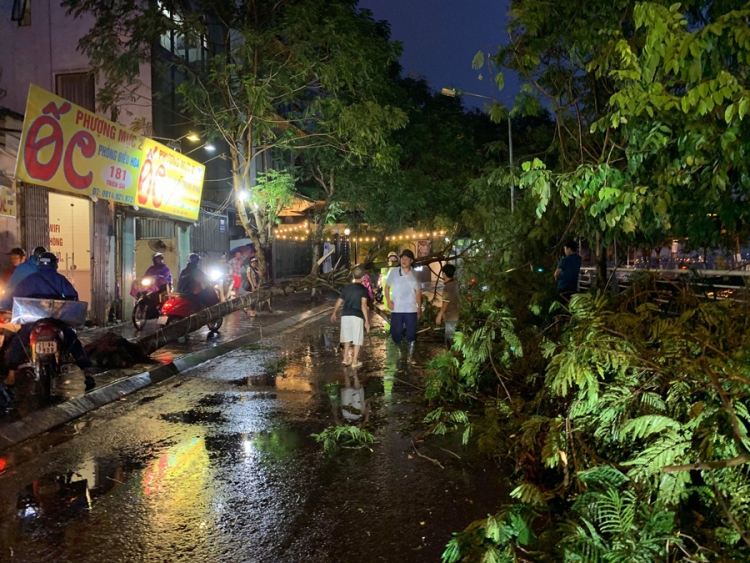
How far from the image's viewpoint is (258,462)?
5.34 metres

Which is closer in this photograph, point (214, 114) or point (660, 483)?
point (660, 483)

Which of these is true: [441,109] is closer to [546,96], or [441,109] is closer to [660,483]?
[546,96]

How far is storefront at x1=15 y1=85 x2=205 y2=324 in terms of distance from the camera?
923 centimetres

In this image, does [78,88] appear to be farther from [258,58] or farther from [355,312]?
[355,312]

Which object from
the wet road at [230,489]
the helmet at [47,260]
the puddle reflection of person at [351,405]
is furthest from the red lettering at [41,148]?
the puddle reflection of person at [351,405]

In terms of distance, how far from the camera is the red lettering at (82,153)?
970 centimetres

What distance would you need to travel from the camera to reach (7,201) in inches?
429

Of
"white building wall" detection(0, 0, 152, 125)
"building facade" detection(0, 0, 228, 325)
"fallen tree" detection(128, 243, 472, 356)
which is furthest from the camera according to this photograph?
"white building wall" detection(0, 0, 152, 125)

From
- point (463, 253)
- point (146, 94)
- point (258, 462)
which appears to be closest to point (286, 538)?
point (258, 462)

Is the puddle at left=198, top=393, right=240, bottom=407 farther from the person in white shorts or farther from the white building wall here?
the white building wall

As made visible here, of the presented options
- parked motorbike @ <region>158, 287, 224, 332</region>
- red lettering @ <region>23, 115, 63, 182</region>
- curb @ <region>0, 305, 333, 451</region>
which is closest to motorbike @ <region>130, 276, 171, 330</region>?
parked motorbike @ <region>158, 287, 224, 332</region>

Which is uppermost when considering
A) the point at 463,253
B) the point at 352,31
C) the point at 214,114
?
the point at 352,31

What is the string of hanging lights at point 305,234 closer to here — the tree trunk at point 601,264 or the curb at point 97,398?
the curb at point 97,398

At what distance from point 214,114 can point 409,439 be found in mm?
11245
